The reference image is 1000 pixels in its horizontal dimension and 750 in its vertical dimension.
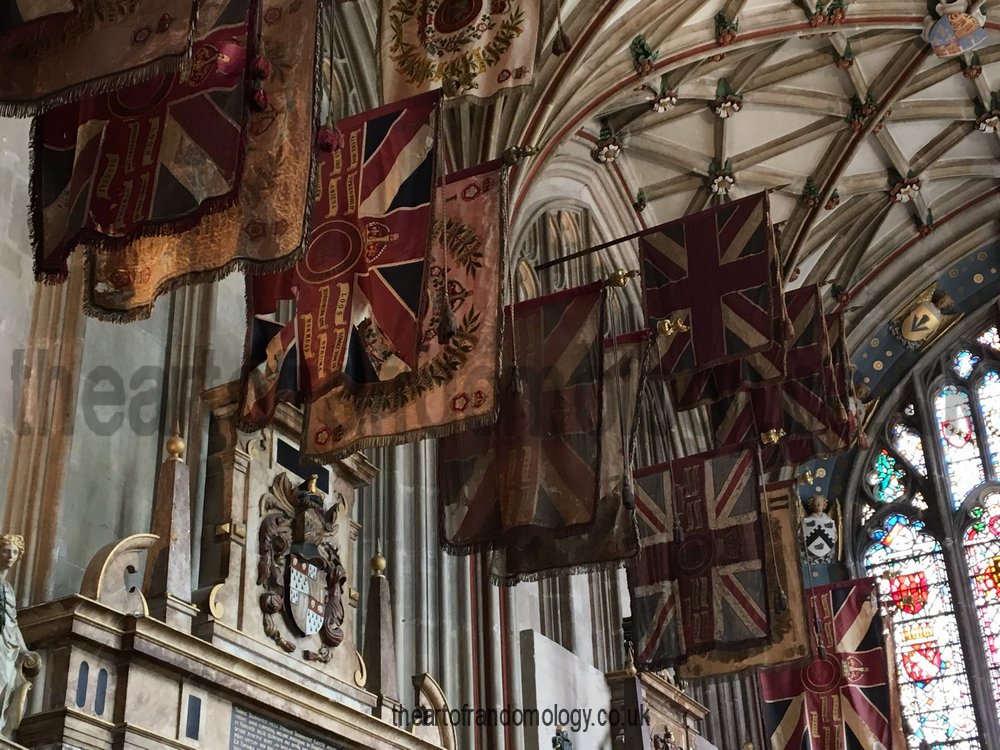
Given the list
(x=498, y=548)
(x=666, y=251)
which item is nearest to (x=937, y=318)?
(x=666, y=251)

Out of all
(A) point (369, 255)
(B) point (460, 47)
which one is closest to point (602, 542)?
(A) point (369, 255)

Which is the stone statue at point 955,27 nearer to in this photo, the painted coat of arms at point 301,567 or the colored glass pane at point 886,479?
the colored glass pane at point 886,479

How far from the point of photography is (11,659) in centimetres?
610

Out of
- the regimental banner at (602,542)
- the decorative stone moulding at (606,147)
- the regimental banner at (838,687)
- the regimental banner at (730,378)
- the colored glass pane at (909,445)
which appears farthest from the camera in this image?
the colored glass pane at (909,445)

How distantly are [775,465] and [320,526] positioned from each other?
6255mm

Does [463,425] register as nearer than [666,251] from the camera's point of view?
Yes

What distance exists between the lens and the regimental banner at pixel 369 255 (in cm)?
716

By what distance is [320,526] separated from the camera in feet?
Result: 27.5

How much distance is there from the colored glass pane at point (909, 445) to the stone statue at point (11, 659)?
15057mm

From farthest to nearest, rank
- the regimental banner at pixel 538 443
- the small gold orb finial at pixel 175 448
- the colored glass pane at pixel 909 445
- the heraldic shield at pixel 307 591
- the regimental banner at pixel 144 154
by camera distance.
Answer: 1. the colored glass pane at pixel 909 445
2. the regimental banner at pixel 538 443
3. the heraldic shield at pixel 307 591
4. the small gold orb finial at pixel 175 448
5. the regimental banner at pixel 144 154

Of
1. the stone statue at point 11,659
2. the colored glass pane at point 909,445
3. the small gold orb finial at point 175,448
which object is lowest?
the stone statue at point 11,659

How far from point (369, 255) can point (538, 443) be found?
86.8 inches

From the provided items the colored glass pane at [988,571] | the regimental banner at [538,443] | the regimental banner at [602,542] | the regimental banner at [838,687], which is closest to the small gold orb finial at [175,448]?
the regimental banner at [538,443]

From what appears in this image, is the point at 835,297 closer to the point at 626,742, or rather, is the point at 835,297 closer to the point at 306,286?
the point at 626,742
